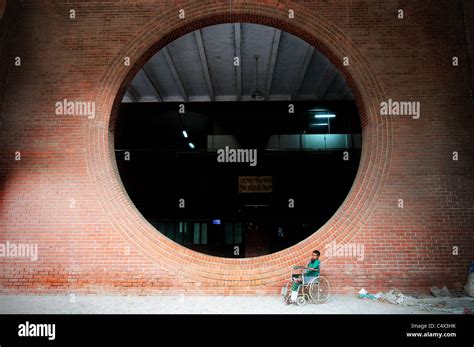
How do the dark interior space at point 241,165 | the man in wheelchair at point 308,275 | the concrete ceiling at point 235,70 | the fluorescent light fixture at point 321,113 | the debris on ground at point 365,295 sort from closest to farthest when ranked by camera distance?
the man in wheelchair at point 308,275 → the debris on ground at point 365,295 → the concrete ceiling at point 235,70 → the fluorescent light fixture at point 321,113 → the dark interior space at point 241,165

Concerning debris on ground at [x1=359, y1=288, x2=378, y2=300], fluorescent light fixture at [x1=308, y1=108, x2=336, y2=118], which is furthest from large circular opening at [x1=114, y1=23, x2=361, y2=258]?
debris on ground at [x1=359, y1=288, x2=378, y2=300]

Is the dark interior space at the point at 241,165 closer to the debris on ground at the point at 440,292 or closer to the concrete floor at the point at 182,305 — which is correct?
the debris on ground at the point at 440,292

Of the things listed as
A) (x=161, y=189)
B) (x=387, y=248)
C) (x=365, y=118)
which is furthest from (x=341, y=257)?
(x=161, y=189)

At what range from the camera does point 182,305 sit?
5508 mm

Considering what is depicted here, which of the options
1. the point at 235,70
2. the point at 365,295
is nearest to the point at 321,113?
the point at 235,70

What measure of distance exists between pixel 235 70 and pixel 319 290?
762cm

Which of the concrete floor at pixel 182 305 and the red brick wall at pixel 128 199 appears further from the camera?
the red brick wall at pixel 128 199

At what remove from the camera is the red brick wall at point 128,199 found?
6258 millimetres

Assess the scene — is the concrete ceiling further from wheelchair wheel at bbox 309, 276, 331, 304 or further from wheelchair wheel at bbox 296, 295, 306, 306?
wheelchair wheel at bbox 296, 295, 306, 306

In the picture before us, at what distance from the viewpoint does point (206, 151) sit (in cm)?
1377

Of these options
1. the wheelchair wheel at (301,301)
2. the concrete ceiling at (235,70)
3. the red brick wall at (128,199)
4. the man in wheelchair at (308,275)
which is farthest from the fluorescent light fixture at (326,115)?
the wheelchair wheel at (301,301)

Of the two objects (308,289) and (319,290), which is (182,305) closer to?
(308,289)

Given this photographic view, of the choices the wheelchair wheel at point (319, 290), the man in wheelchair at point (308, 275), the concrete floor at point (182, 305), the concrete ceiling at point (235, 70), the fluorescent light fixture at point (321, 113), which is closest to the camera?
the concrete floor at point (182, 305)

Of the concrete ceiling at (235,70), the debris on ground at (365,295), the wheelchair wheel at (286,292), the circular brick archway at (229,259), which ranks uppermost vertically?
the concrete ceiling at (235,70)
